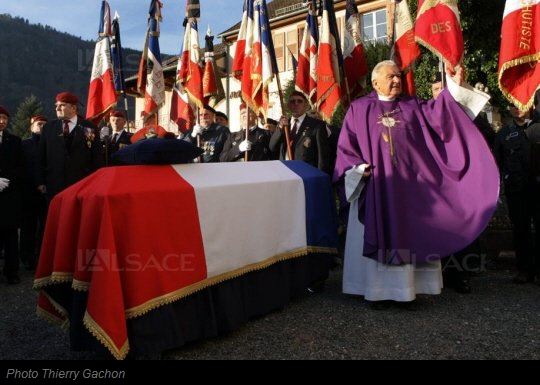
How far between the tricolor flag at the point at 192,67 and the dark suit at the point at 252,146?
96 centimetres

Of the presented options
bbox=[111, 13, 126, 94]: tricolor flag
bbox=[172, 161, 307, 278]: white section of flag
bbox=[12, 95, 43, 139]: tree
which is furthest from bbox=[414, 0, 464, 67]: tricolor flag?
bbox=[12, 95, 43, 139]: tree

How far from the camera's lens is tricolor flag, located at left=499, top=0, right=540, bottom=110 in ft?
12.8

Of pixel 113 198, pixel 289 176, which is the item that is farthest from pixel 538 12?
pixel 113 198

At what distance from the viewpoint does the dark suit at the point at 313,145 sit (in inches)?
208

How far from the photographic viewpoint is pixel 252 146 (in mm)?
6102

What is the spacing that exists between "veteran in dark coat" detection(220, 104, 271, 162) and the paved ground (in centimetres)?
242

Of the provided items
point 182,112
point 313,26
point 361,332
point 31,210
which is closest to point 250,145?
point 313,26

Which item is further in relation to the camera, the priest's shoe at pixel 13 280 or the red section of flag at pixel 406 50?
the red section of flag at pixel 406 50

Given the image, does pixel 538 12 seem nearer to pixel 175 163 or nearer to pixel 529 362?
pixel 529 362

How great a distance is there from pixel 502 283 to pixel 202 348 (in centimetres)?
310

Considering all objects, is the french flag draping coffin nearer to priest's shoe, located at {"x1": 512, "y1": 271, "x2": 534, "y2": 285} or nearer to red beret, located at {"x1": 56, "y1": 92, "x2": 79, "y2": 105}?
priest's shoe, located at {"x1": 512, "y1": 271, "x2": 534, "y2": 285}

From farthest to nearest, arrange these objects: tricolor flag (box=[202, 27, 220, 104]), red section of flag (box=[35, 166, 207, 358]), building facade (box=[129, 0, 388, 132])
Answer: building facade (box=[129, 0, 388, 132]) < tricolor flag (box=[202, 27, 220, 104]) < red section of flag (box=[35, 166, 207, 358])

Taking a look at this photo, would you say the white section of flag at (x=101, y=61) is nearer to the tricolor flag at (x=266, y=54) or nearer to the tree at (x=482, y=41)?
the tricolor flag at (x=266, y=54)

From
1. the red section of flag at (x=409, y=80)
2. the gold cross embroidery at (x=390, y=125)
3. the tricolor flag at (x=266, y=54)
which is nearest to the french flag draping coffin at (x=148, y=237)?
the gold cross embroidery at (x=390, y=125)
